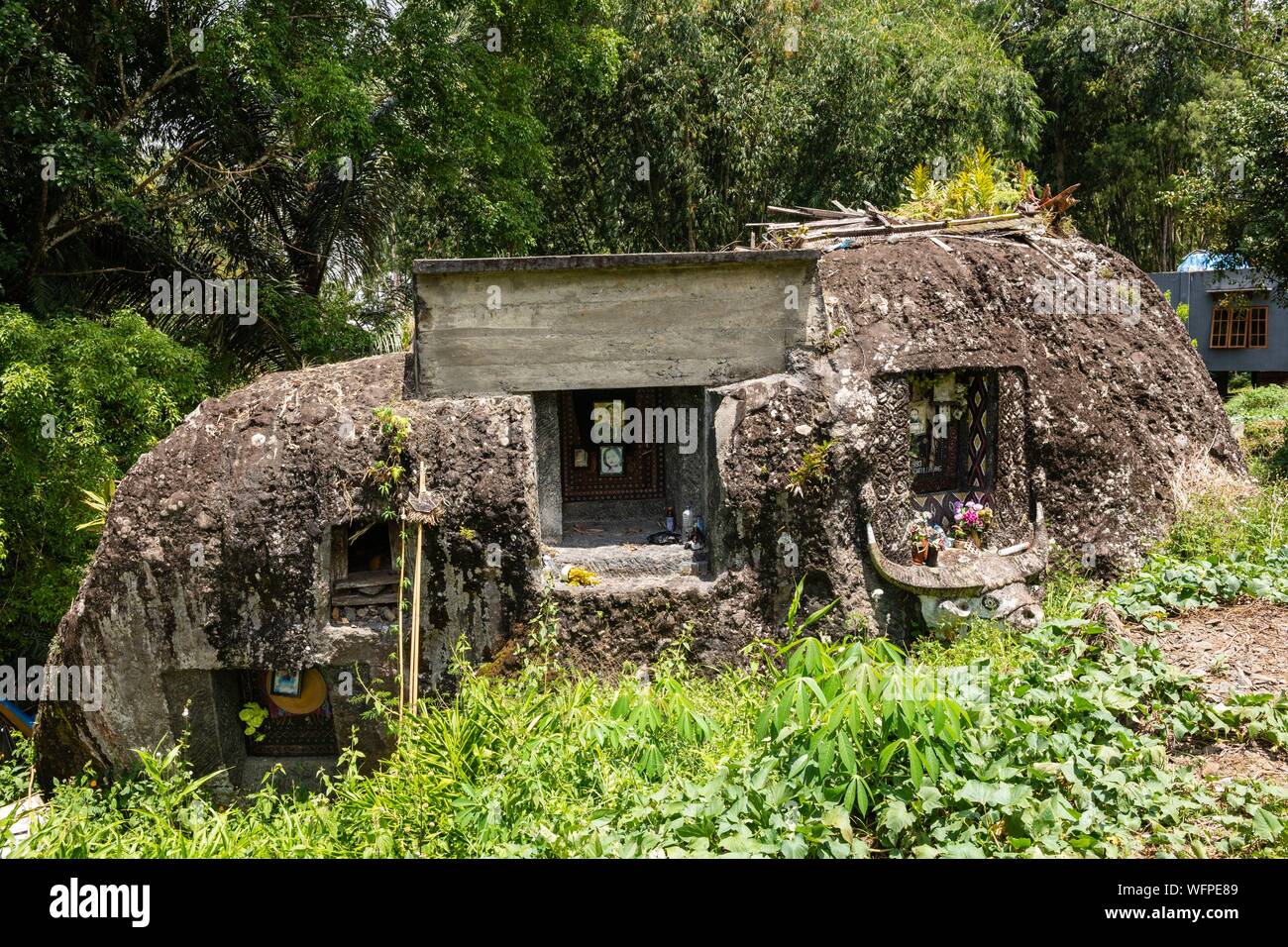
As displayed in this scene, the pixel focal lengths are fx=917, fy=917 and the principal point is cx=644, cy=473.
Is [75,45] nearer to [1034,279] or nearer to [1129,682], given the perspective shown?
[1034,279]

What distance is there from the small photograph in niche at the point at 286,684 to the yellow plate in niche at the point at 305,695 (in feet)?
0.06

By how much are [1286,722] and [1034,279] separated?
5.86 meters

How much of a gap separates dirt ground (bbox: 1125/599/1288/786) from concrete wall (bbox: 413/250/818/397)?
426 centimetres

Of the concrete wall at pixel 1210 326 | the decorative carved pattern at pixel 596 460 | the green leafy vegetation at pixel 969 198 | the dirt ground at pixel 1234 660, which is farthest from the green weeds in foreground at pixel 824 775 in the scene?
the concrete wall at pixel 1210 326

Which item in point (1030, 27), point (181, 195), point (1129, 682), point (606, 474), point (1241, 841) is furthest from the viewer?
point (1030, 27)

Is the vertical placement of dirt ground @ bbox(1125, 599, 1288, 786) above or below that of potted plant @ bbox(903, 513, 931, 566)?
below

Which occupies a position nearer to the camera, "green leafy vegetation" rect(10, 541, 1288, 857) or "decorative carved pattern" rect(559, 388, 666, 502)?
"green leafy vegetation" rect(10, 541, 1288, 857)

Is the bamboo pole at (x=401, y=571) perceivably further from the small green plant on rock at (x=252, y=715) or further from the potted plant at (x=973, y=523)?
the potted plant at (x=973, y=523)

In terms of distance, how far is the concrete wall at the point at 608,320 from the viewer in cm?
896

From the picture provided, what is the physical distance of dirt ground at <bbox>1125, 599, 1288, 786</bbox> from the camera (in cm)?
535

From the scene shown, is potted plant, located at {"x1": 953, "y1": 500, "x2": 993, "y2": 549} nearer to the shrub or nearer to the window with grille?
the shrub

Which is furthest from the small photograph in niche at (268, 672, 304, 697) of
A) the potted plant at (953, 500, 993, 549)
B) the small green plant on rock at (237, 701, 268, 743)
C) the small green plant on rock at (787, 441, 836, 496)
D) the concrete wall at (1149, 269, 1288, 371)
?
the concrete wall at (1149, 269, 1288, 371)

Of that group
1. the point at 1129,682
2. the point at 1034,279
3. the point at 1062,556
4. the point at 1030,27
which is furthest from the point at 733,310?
the point at 1030,27
